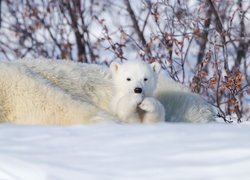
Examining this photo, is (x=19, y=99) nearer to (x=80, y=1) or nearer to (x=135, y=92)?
(x=135, y=92)

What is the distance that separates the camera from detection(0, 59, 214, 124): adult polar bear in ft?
14.8

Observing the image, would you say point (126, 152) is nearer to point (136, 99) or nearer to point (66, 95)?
point (136, 99)

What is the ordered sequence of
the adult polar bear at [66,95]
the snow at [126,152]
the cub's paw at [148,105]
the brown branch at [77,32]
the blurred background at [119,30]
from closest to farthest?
the snow at [126,152]
the cub's paw at [148,105]
the adult polar bear at [66,95]
the blurred background at [119,30]
the brown branch at [77,32]

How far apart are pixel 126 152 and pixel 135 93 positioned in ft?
5.44

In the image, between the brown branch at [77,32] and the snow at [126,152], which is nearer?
the snow at [126,152]

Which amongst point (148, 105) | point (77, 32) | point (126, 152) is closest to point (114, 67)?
point (148, 105)

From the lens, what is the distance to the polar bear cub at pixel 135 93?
14.3 feet

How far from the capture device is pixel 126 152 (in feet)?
9.17

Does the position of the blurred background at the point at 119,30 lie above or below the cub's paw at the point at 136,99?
above

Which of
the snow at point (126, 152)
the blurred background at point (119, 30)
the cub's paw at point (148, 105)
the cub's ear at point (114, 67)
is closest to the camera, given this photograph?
the snow at point (126, 152)

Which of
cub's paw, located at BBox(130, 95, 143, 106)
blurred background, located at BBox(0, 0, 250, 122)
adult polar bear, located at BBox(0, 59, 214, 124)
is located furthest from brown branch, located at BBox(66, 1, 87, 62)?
cub's paw, located at BBox(130, 95, 143, 106)

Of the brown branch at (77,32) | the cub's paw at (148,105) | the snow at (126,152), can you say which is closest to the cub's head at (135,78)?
the cub's paw at (148,105)

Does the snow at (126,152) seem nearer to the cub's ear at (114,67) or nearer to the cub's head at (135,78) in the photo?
the cub's head at (135,78)

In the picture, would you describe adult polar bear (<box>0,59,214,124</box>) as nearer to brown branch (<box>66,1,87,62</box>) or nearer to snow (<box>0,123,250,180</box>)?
snow (<box>0,123,250,180</box>)
